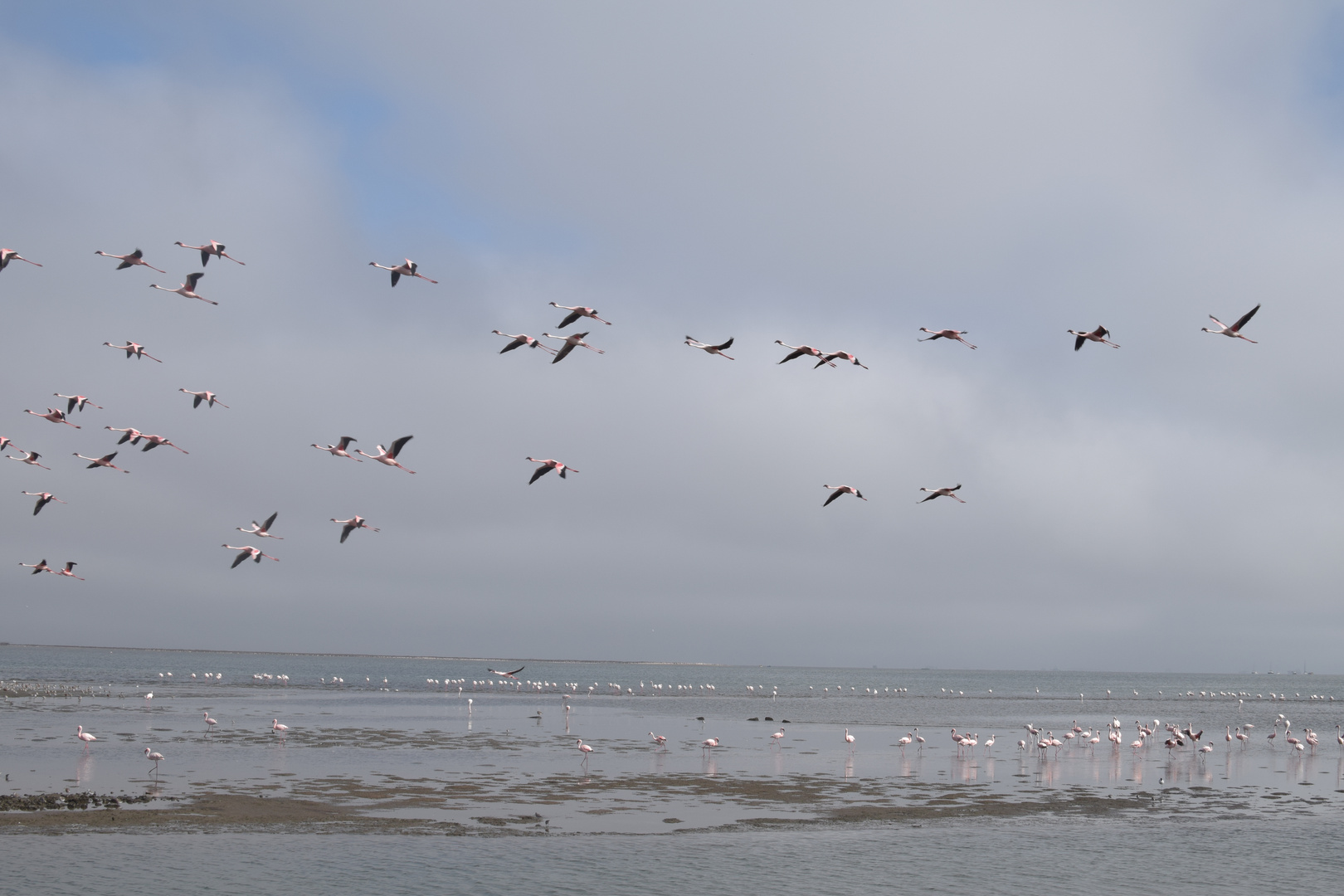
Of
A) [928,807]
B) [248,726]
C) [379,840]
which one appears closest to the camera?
[379,840]

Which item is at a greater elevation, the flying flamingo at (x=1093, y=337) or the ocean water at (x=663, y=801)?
the flying flamingo at (x=1093, y=337)

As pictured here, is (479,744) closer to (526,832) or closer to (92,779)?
(92,779)

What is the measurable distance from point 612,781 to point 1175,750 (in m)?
25.9

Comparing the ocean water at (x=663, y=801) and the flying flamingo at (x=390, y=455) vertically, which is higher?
the flying flamingo at (x=390, y=455)

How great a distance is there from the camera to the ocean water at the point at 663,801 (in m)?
19.0

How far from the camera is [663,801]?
25.9 m

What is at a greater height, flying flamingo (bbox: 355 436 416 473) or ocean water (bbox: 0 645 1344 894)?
flying flamingo (bbox: 355 436 416 473)

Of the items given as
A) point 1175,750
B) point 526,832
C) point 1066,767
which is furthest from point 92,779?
point 1175,750

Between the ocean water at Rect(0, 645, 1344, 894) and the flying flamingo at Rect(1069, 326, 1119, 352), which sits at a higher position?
the flying flamingo at Rect(1069, 326, 1119, 352)

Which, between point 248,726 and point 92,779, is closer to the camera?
point 92,779

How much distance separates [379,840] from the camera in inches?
817

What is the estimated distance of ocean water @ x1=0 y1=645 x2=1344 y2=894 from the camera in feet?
62.2

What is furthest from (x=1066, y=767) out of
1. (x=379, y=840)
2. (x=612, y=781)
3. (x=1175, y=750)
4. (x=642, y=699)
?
(x=642, y=699)

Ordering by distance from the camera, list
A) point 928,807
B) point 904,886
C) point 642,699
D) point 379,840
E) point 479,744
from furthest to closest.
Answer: point 642,699
point 479,744
point 928,807
point 379,840
point 904,886
